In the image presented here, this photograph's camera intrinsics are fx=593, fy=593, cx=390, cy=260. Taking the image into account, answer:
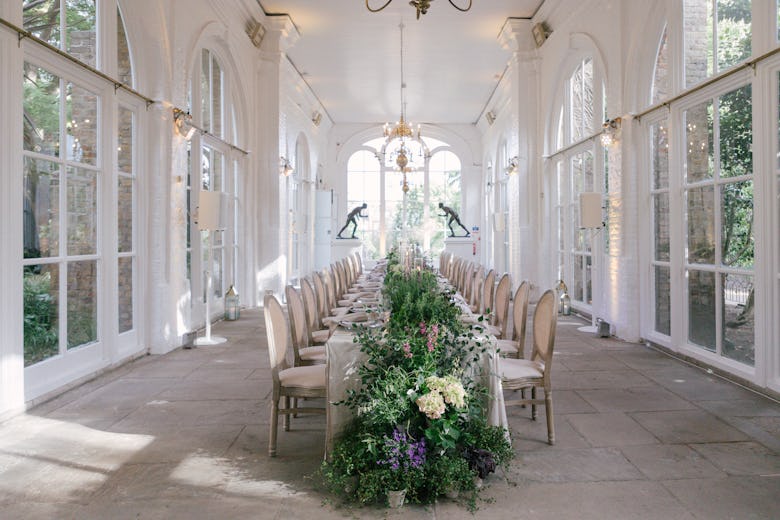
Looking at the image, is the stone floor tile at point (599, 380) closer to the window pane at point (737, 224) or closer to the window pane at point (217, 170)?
the window pane at point (737, 224)

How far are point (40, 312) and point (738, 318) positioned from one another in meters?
5.45

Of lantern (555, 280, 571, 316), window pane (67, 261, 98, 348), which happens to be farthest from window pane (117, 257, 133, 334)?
lantern (555, 280, 571, 316)

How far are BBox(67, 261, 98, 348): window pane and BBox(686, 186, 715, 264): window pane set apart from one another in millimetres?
5403

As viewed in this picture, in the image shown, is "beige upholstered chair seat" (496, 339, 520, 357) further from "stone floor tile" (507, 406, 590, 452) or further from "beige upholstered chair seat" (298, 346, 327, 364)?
"beige upholstered chair seat" (298, 346, 327, 364)

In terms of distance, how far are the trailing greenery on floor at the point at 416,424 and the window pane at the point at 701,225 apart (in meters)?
3.29

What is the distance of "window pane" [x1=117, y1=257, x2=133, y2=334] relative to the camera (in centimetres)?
568

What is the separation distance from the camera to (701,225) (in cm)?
542

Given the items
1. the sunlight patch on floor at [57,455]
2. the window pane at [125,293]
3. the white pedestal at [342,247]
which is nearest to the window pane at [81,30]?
the window pane at [125,293]

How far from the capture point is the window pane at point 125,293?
568 centimetres

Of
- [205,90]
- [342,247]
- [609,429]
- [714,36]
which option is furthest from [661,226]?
[342,247]

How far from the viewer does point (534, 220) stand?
10.5m

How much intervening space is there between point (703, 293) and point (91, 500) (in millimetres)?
5062

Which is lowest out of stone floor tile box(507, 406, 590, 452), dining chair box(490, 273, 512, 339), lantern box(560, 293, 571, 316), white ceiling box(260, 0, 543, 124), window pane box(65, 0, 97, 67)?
stone floor tile box(507, 406, 590, 452)

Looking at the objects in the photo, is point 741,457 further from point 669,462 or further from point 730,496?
point 730,496
